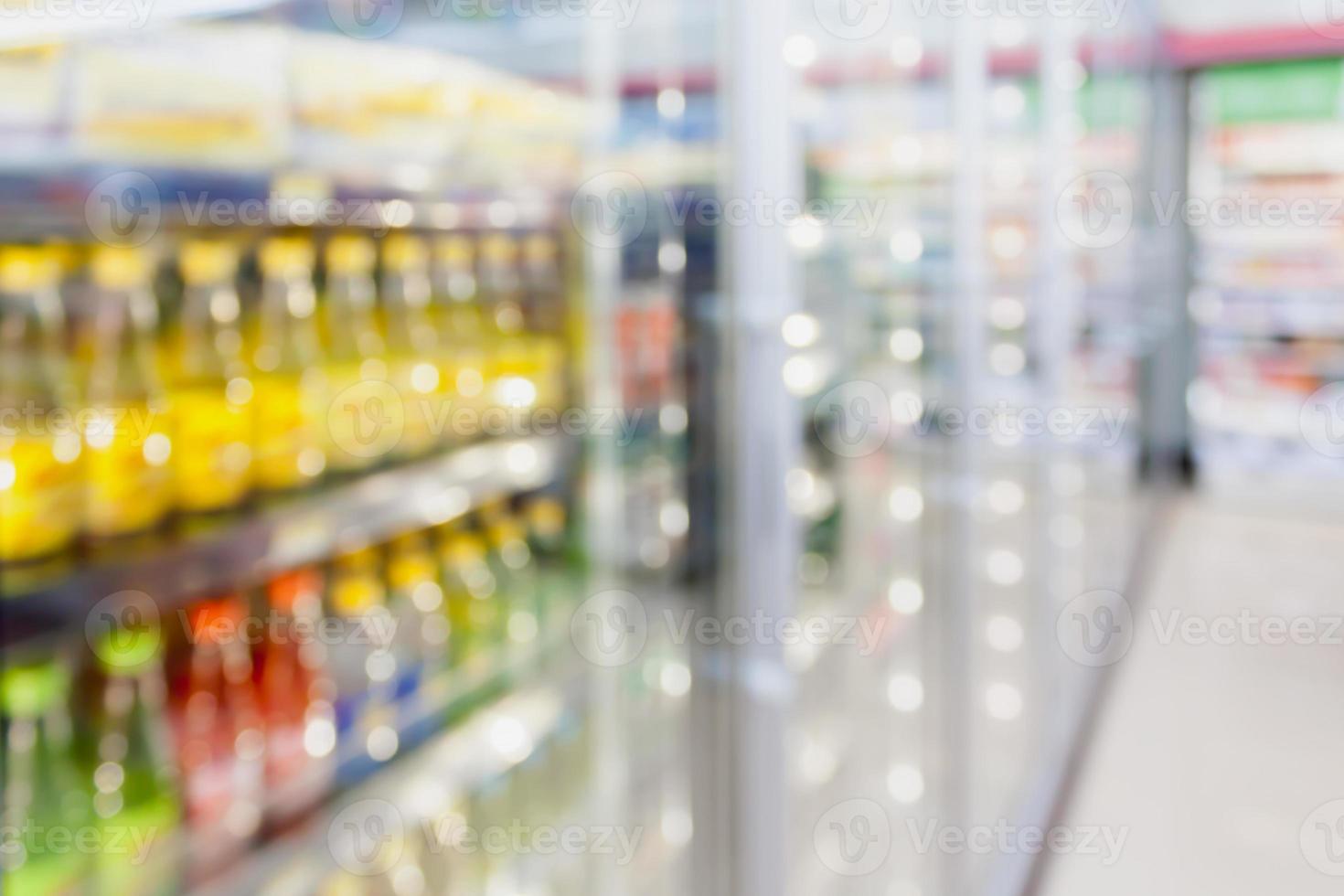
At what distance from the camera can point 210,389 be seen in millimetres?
1189

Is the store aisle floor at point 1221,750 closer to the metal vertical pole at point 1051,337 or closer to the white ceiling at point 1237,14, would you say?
the metal vertical pole at point 1051,337

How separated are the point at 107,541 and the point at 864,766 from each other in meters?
1.43

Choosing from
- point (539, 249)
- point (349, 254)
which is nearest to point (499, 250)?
point (539, 249)

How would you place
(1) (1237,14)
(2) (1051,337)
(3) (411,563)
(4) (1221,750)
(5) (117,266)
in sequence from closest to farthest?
(5) (117,266)
(3) (411,563)
(2) (1051,337)
(4) (1221,750)
(1) (1237,14)

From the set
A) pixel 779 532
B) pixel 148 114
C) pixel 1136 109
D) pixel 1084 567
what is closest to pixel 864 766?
pixel 779 532

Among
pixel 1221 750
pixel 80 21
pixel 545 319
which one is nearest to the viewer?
pixel 80 21

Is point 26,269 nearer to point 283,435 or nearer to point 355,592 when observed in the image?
point 283,435

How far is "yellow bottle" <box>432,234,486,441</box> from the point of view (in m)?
1.40

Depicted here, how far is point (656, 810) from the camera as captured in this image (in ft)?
4.49

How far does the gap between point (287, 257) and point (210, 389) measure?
181 millimetres

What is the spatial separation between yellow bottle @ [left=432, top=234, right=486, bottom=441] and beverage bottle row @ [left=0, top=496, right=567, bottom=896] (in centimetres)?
19

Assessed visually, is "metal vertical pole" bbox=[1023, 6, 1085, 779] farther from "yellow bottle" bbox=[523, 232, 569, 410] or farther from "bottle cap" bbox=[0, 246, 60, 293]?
"bottle cap" bbox=[0, 246, 60, 293]

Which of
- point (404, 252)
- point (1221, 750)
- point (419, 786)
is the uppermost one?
point (404, 252)

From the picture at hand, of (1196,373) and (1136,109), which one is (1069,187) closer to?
(1136,109)
